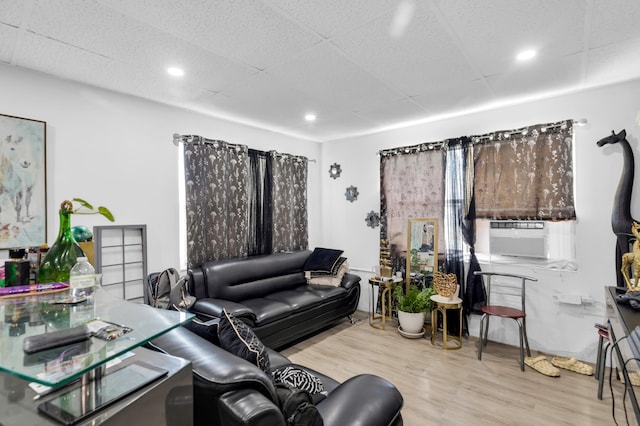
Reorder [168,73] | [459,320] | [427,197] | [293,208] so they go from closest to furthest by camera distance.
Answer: [168,73] < [459,320] < [427,197] < [293,208]

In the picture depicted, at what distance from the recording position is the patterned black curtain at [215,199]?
348 cm

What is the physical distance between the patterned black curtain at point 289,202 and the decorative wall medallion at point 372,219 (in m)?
0.97

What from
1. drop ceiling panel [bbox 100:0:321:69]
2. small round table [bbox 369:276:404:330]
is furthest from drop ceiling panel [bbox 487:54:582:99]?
small round table [bbox 369:276:404:330]

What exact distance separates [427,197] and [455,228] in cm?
54

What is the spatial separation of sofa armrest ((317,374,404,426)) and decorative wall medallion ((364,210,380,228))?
3069 mm

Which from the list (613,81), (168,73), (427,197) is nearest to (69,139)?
(168,73)

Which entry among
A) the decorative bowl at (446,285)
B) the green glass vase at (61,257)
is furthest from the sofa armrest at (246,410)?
the decorative bowl at (446,285)

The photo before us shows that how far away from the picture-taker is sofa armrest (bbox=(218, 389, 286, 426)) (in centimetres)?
103

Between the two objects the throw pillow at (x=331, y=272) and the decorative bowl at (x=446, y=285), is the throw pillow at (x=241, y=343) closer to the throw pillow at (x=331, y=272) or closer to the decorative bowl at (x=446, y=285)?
the decorative bowl at (x=446, y=285)

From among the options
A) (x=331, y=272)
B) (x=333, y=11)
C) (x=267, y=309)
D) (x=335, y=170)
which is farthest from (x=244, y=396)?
(x=335, y=170)

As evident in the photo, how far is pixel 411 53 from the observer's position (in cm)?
230

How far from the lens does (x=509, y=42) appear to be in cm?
215

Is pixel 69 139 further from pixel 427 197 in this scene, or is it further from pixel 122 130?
pixel 427 197

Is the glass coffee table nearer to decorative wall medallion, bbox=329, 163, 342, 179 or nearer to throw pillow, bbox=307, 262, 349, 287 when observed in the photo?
throw pillow, bbox=307, 262, 349, 287
